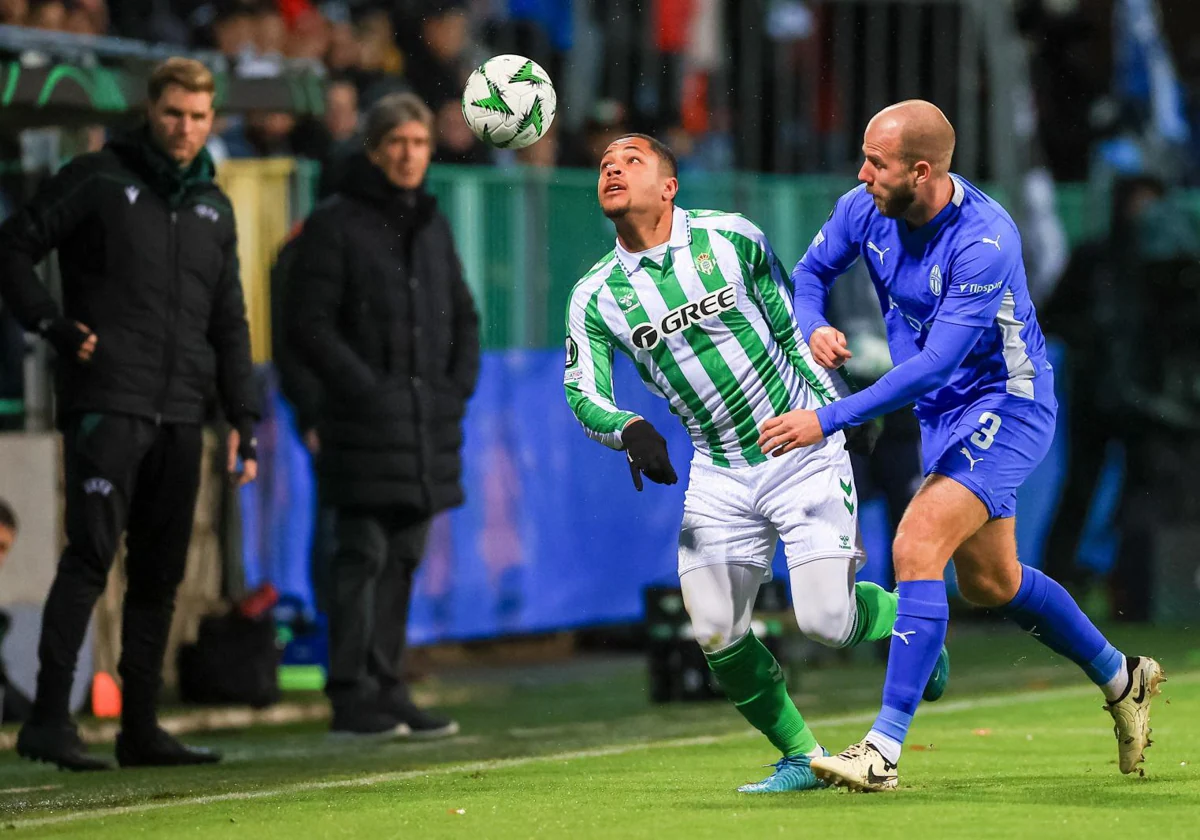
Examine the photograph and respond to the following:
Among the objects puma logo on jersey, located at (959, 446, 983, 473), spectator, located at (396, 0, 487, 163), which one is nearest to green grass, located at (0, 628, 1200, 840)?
puma logo on jersey, located at (959, 446, 983, 473)

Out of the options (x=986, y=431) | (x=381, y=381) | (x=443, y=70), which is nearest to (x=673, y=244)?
(x=986, y=431)

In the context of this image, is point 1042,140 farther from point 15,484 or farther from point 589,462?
point 15,484

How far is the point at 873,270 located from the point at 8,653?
5.05 meters

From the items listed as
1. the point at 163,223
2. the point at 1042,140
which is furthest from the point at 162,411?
the point at 1042,140

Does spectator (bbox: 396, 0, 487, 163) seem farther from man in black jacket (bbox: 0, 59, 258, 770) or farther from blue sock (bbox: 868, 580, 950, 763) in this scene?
blue sock (bbox: 868, 580, 950, 763)

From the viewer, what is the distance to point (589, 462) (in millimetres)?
14328

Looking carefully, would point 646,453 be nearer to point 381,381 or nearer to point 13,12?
point 381,381

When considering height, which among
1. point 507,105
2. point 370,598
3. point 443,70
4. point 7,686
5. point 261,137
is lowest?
point 7,686

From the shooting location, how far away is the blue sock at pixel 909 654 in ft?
23.4

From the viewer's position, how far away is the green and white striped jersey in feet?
24.9

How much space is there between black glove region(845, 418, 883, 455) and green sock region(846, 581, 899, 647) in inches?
18.2

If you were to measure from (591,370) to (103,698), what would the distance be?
14.5ft

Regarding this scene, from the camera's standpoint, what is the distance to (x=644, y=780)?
8000 mm

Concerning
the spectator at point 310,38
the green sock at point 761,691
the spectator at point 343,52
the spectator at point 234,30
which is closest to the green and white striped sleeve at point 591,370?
the green sock at point 761,691
